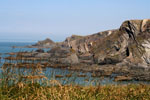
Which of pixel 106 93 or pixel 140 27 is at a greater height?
pixel 140 27

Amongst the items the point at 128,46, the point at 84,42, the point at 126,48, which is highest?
the point at 84,42

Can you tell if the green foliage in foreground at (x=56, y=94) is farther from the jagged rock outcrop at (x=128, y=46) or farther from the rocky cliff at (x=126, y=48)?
the jagged rock outcrop at (x=128, y=46)

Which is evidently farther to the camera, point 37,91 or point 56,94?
point 37,91

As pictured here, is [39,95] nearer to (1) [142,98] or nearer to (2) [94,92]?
(2) [94,92]

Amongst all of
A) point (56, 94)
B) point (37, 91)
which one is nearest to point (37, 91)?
point (37, 91)

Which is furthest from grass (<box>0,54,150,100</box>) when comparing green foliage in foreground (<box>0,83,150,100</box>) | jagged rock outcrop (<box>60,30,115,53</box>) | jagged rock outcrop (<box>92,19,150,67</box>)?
jagged rock outcrop (<box>60,30,115,53</box>)

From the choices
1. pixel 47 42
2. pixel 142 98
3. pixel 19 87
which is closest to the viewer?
pixel 19 87

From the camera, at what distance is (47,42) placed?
19625cm

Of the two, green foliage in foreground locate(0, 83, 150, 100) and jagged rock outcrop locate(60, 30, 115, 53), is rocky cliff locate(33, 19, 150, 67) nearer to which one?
jagged rock outcrop locate(60, 30, 115, 53)

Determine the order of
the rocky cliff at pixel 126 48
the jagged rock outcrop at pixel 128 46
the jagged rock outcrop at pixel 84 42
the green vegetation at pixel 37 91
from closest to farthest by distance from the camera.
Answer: the green vegetation at pixel 37 91, the rocky cliff at pixel 126 48, the jagged rock outcrop at pixel 128 46, the jagged rock outcrop at pixel 84 42

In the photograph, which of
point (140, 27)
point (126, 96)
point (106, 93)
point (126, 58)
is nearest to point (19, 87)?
point (106, 93)

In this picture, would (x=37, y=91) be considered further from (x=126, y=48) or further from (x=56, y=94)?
(x=126, y=48)

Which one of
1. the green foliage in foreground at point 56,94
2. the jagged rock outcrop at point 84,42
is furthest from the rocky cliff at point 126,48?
the green foliage in foreground at point 56,94

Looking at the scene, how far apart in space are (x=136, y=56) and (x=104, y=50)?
36.6ft
